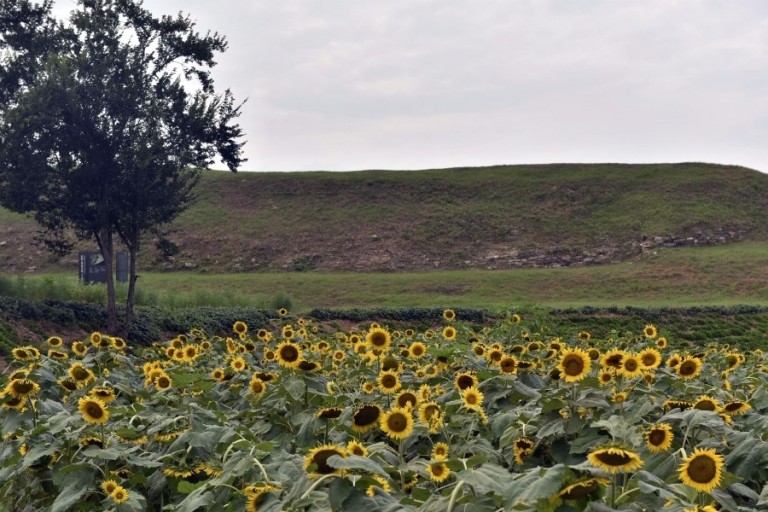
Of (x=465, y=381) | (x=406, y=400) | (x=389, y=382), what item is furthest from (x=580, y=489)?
(x=389, y=382)

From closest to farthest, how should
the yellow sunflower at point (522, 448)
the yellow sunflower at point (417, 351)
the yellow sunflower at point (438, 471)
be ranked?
the yellow sunflower at point (438, 471), the yellow sunflower at point (522, 448), the yellow sunflower at point (417, 351)

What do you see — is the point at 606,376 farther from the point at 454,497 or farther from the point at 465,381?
the point at 454,497

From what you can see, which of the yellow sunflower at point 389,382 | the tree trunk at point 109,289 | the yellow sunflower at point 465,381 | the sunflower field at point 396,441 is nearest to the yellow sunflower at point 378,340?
the sunflower field at point 396,441

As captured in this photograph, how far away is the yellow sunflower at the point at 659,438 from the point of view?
2.76 m

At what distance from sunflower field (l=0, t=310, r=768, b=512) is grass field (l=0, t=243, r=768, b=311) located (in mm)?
26965

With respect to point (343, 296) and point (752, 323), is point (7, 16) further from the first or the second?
point (752, 323)

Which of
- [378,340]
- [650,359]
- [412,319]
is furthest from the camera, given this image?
[412,319]

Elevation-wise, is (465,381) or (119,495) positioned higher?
(465,381)

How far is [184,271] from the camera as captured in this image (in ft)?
155

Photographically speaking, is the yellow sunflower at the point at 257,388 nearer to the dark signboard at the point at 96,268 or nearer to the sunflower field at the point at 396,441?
the sunflower field at the point at 396,441

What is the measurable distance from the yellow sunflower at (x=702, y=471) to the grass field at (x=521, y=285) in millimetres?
29002

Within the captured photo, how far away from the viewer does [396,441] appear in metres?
3.18

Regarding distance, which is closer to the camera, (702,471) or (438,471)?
(702,471)

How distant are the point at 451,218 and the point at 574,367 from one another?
52.2 m
